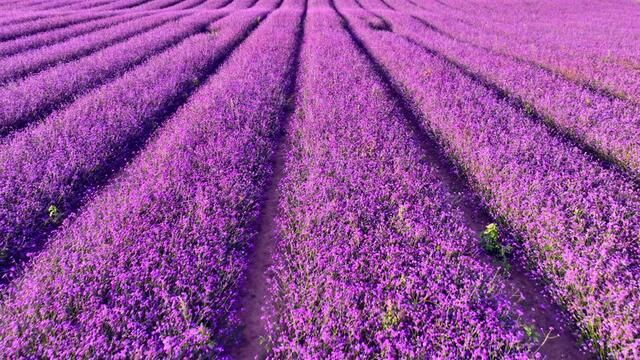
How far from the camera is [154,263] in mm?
2689

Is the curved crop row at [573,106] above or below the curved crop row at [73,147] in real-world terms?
below

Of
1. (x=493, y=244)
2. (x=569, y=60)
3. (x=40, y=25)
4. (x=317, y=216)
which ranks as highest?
(x=40, y=25)

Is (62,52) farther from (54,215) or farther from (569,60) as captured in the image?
(569,60)

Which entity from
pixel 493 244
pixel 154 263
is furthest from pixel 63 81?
pixel 493 244

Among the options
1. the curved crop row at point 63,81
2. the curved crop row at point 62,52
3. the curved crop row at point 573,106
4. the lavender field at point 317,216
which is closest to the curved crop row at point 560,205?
the lavender field at point 317,216

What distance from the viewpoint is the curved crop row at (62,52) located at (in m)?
8.07

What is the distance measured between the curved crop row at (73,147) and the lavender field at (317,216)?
0.03 metres

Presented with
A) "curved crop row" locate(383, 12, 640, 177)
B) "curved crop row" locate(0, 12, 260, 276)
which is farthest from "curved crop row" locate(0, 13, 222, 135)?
"curved crop row" locate(383, 12, 640, 177)

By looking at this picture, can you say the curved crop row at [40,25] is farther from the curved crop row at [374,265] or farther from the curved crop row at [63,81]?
the curved crop row at [374,265]

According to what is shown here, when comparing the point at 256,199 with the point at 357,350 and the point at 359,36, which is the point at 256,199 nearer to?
the point at 357,350

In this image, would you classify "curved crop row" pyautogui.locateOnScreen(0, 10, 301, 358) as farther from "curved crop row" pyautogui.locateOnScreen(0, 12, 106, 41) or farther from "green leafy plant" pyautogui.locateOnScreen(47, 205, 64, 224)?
"curved crop row" pyautogui.locateOnScreen(0, 12, 106, 41)

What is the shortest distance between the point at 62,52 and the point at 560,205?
11825mm

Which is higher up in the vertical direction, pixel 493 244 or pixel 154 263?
pixel 154 263

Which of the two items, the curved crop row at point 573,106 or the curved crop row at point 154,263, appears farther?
the curved crop row at point 573,106
